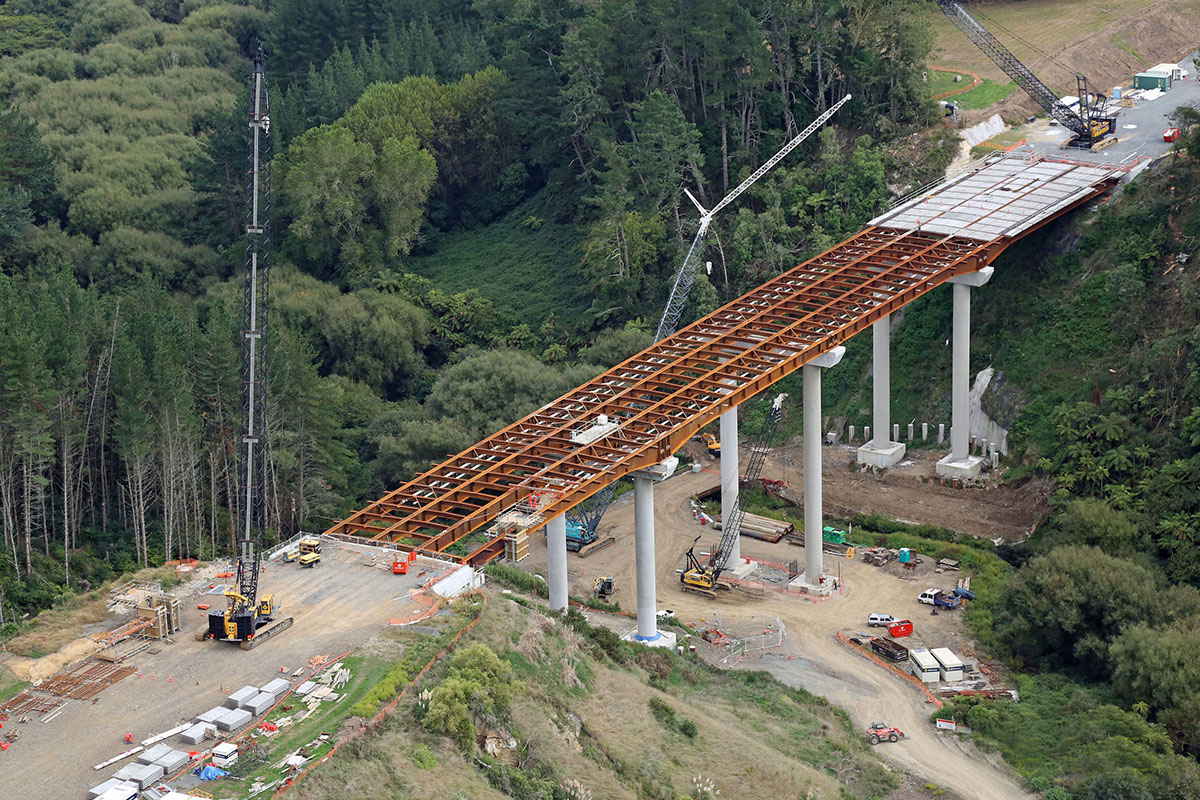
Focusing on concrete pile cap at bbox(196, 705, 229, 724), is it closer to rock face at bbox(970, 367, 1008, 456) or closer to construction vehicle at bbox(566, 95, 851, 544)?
construction vehicle at bbox(566, 95, 851, 544)

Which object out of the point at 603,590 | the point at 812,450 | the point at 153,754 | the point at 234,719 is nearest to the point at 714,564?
the point at 603,590

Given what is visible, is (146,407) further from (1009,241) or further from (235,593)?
(1009,241)

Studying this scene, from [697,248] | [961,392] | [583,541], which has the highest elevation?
[697,248]

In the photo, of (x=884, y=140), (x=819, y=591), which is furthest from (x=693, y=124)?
(x=819, y=591)

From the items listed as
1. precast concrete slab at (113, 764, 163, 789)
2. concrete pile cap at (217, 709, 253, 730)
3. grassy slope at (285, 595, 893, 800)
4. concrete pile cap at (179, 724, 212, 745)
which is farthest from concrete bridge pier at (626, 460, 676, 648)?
precast concrete slab at (113, 764, 163, 789)

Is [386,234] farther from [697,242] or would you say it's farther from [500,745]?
[500,745]
